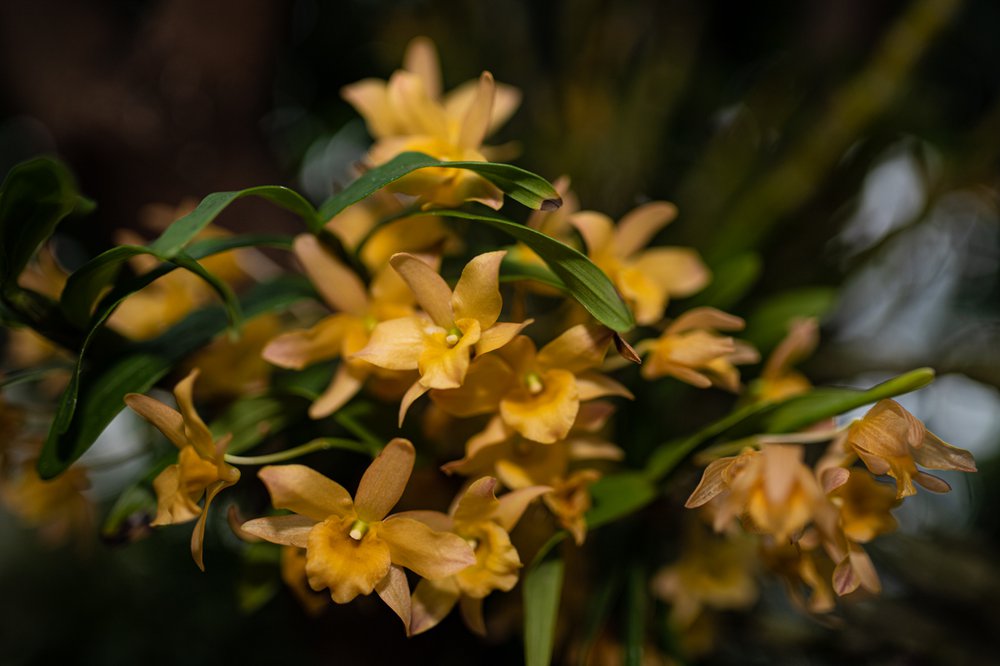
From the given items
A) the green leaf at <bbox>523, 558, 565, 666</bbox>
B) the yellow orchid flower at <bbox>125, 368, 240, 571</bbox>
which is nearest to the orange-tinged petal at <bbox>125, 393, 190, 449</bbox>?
the yellow orchid flower at <bbox>125, 368, 240, 571</bbox>

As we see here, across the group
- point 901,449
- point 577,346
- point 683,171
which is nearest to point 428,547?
point 577,346

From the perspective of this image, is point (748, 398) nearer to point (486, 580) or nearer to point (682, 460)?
point (682, 460)

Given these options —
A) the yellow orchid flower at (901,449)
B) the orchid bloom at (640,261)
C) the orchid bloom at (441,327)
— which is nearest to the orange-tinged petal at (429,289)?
the orchid bloom at (441,327)

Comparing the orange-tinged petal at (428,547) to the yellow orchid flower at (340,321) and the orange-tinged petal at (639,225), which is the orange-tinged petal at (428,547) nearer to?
the yellow orchid flower at (340,321)

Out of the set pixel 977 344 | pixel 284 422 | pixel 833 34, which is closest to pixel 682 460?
pixel 284 422

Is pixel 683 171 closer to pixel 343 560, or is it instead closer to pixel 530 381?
pixel 530 381

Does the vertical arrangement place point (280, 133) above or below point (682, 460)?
below

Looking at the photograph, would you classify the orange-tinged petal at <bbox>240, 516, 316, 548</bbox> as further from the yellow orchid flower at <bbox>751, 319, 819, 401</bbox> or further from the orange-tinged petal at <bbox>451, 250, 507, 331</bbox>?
the yellow orchid flower at <bbox>751, 319, 819, 401</bbox>
